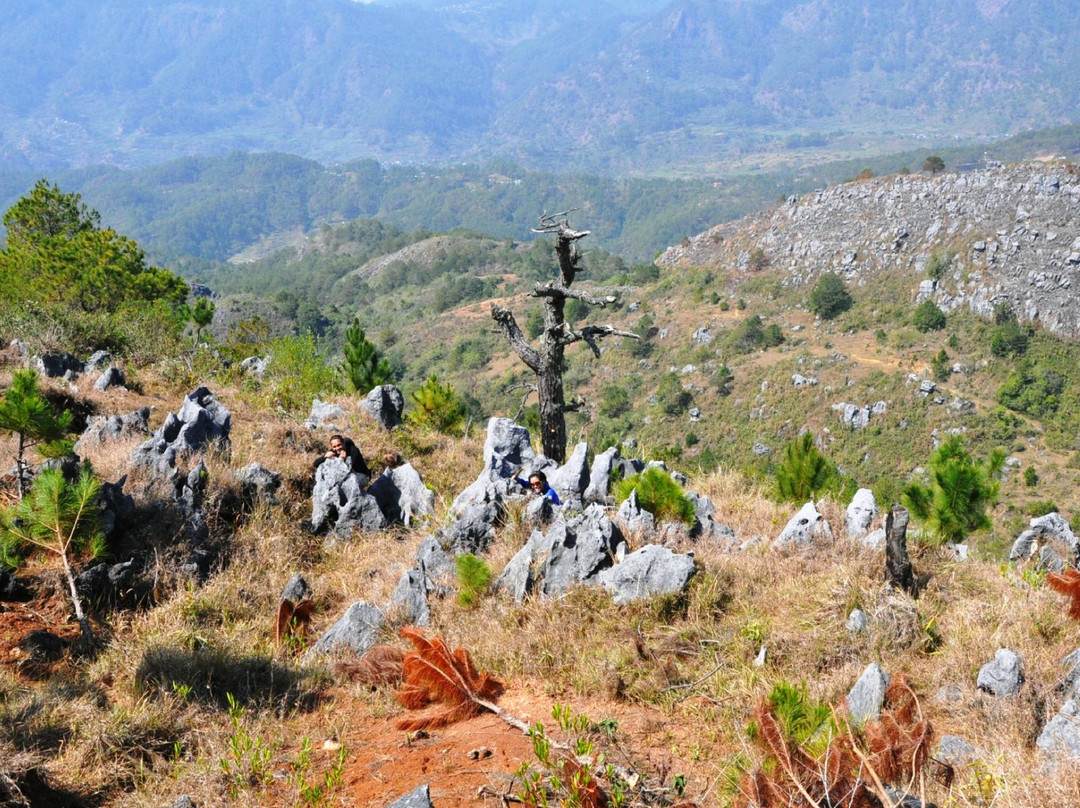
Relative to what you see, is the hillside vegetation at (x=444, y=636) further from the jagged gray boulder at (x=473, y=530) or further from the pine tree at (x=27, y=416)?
the pine tree at (x=27, y=416)

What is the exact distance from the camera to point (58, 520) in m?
4.41

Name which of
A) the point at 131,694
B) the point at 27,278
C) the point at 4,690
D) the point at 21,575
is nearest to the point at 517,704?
the point at 131,694

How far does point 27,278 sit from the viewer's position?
2255cm

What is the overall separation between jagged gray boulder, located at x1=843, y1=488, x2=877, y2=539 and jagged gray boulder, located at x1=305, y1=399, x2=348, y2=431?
6169mm

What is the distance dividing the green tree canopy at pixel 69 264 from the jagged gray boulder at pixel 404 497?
53.8 feet

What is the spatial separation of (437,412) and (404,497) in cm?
362

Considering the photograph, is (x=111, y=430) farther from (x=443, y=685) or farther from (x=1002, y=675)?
(x=1002, y=675)

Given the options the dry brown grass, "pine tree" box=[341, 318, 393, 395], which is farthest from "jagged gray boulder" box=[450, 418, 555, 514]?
"pine tree" box=[341, 318, 393, 395]

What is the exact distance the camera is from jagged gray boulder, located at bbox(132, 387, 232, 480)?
6.49 meters

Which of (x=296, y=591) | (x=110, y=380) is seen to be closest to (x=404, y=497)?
(x=296, y=591)

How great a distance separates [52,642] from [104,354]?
8882mm

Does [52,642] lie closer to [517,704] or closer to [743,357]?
[517,704]

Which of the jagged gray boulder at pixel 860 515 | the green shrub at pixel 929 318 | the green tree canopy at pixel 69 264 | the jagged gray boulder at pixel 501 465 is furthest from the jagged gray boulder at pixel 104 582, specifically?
the green shrub at pixel 929 318

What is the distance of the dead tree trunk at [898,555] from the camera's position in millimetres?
4430
